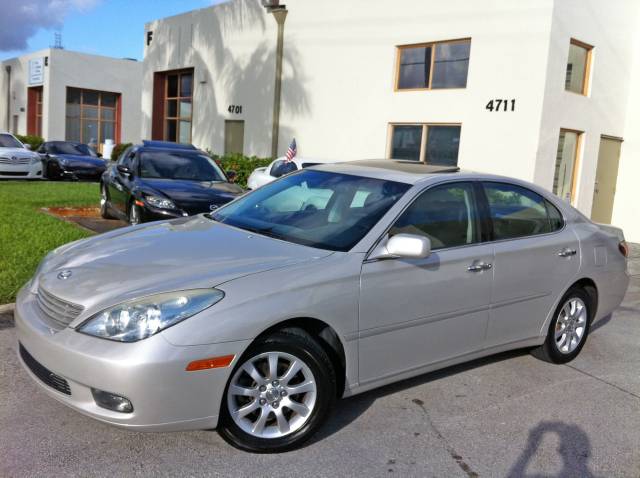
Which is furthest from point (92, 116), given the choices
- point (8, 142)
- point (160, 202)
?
point (160, 202)

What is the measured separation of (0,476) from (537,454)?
2.92m

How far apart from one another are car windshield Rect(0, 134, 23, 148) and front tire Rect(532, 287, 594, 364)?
58.0 ft

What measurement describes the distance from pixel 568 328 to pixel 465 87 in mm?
9208

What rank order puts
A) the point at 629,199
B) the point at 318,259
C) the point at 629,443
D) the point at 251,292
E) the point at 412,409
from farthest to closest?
the point at 629,199
the point at 412,409
the point at 629,443
the point at 318,259
the point at 251,292

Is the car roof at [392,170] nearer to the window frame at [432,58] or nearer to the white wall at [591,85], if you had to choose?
the white wall at [591,85]

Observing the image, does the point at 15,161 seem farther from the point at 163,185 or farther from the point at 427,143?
the point at 427,143

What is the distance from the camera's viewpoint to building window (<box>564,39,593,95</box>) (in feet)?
43.2

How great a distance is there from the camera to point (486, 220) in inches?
181

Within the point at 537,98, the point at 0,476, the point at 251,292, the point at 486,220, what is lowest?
the point at 0,476

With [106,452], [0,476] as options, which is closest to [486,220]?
[106,452]

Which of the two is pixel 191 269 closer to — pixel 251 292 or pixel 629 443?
pixel 251 292

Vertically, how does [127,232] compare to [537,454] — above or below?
above

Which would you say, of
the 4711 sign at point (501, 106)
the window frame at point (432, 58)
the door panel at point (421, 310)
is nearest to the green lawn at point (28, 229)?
the door panel at point (421, 310)

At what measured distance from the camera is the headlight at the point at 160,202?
340 inches
